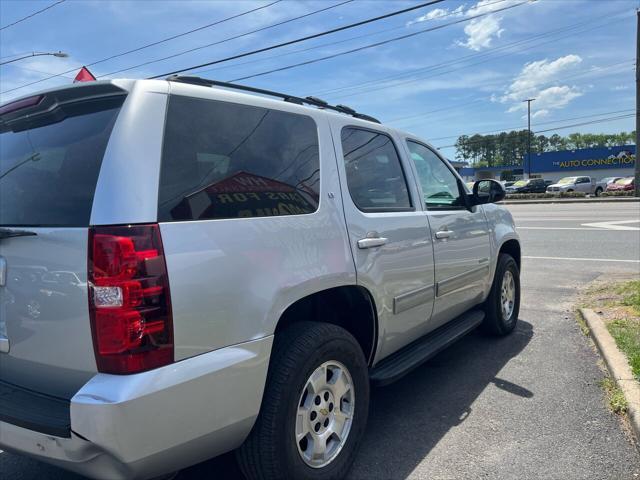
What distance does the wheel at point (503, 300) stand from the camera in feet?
16.4

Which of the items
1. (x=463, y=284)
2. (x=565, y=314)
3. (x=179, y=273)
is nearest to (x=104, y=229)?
(x=179, y=273)

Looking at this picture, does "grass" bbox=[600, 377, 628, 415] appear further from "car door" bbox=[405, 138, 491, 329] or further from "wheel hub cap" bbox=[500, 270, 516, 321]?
"wheel hub cap" bbox=[500, 270, 516, 321]

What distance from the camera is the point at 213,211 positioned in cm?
217

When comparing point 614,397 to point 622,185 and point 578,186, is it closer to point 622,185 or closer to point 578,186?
point 622,185

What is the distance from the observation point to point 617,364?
4.07 metres

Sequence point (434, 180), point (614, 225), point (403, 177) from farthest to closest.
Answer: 1. point (614, 225)
2. point (434, 180)
3. point (403, 177)

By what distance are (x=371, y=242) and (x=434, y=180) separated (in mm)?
1463

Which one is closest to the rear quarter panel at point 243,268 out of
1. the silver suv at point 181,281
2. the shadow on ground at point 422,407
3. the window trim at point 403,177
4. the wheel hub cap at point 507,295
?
the silver suv at point 181,281

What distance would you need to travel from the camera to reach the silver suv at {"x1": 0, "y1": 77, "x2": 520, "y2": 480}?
1915 mm

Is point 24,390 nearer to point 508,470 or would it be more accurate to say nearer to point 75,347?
point 75,347

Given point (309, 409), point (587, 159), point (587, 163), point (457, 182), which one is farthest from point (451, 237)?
point (587, 159)

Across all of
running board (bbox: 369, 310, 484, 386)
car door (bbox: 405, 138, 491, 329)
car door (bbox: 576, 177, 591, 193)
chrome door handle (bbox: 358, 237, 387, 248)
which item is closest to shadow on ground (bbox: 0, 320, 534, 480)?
running board (bbox: 369, 310, 484, 386)

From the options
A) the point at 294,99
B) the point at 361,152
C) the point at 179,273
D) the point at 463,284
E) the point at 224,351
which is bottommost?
the point at 463,284

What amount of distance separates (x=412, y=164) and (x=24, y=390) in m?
2.85
